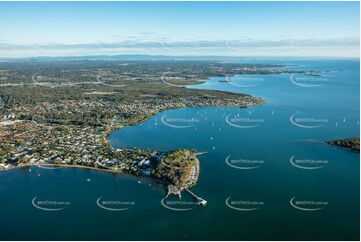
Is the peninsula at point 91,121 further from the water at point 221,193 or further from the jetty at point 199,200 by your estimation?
the water at point 221,193

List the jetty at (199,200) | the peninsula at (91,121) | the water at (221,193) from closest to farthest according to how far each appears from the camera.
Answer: the water at (221,193)
the jetty at (199,200)
the peninsula at (91,121)

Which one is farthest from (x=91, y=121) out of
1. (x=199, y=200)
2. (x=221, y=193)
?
(x=199, y=200)

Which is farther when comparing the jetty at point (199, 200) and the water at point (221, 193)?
the jetty at point (199, 200)

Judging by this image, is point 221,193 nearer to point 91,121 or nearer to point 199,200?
point 199,200

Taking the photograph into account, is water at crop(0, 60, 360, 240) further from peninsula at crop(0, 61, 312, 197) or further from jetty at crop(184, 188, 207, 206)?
peninsula at crop(0, 61, 312, 197)

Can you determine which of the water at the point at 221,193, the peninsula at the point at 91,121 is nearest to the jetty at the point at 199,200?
the water at the point at 221,193

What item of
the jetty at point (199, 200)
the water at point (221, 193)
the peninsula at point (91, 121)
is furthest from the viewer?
the peninsula at point (91, 121)

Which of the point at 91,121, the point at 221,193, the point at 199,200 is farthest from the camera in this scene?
the point at 91,121

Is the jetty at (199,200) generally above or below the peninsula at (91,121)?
below

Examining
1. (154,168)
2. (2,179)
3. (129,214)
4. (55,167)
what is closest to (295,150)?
(154,168)

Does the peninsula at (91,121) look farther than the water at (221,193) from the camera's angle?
Yes
